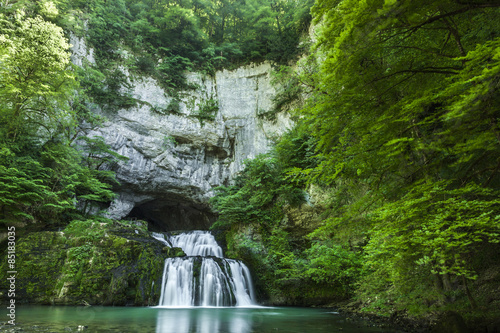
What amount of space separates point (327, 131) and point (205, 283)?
29.8 ft

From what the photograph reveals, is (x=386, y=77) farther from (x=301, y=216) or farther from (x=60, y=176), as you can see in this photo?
(x=60, y=176)

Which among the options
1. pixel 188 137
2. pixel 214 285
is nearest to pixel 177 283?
pixel 214 285

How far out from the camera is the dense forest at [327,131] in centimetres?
312

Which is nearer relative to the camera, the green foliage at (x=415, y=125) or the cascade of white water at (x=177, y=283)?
the green foliage at (x=415, y=125)

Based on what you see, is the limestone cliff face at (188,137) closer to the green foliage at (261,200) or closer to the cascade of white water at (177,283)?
the green foliage at (261,200)

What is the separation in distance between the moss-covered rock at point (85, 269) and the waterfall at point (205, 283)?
1.62 feet

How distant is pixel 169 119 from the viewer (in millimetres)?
19875

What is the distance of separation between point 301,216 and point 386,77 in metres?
9.58

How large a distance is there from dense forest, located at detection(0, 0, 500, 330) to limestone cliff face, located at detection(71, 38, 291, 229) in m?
1.14

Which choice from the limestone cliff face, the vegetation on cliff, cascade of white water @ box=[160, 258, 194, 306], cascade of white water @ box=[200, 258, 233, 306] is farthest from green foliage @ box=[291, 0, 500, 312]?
the limestone cliff face

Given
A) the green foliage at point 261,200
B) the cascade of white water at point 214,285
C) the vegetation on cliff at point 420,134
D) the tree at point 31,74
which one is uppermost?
the tree at point 31,74

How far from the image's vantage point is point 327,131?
424 cm

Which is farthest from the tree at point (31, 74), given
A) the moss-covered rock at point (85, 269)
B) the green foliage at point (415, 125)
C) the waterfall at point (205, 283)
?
the green foliage at point (415, 125)

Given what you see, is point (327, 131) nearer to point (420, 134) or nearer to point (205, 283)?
point (420, 134)
